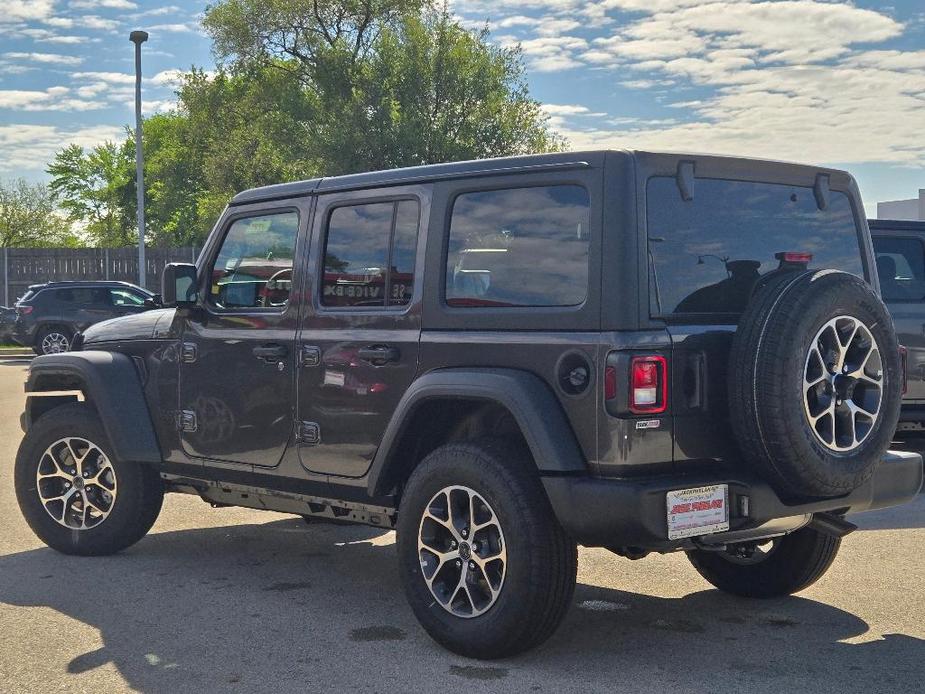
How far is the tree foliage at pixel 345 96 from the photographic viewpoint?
4100cm

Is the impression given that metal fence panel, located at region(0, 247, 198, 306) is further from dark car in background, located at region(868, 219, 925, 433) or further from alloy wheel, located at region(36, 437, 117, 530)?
alloy wheel, located at region(36, 437, 117, 530)

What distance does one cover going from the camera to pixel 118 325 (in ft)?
23.6

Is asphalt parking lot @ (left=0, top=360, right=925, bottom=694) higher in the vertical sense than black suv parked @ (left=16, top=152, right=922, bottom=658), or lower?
lower

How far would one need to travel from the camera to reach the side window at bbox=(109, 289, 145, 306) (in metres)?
25.7

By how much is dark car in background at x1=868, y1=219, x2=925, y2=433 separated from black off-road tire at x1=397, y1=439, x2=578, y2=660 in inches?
231

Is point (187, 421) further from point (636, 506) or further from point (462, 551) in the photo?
point (636, 506)

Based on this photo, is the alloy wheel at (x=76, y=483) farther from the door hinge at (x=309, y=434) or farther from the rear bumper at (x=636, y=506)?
the rear bumper at (x=636, y=506)

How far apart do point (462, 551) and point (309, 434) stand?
3.80 ft

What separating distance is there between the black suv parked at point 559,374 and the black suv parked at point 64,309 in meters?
20.2

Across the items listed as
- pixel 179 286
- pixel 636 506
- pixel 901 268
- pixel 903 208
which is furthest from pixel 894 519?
pixel 903 208

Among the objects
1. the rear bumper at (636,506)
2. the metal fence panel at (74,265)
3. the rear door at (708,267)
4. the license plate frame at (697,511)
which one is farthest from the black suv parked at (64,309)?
the license plate frame at (697,511)

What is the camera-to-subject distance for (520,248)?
5.11 m

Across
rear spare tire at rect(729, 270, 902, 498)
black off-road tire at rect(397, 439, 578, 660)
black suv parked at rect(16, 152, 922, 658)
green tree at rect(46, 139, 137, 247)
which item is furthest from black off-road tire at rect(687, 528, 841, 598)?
green tree at rect(46, 139, 137, 247)

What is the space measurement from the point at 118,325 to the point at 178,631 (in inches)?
92.1
